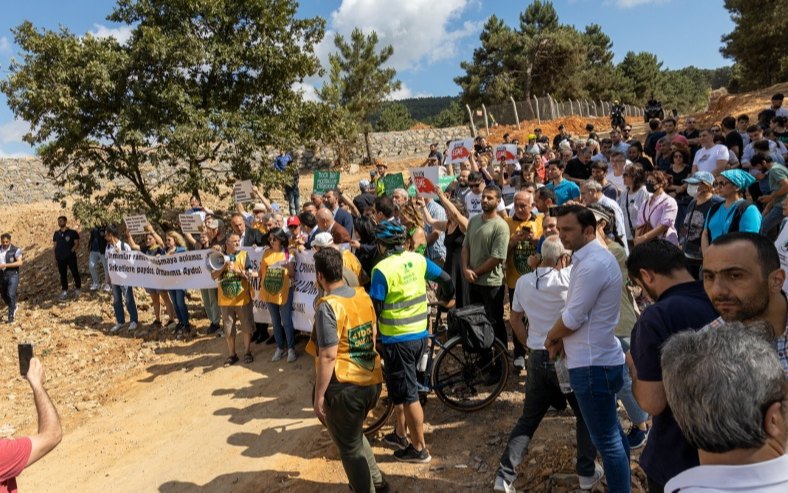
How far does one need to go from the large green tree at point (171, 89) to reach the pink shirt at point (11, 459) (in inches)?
367

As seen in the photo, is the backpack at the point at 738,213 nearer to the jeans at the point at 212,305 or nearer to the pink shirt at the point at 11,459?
the pink shirt at the point at 11,459

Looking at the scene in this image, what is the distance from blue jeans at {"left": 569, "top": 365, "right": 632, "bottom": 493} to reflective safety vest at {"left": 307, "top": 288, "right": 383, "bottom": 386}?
55.0 inches

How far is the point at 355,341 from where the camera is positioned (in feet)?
11.6

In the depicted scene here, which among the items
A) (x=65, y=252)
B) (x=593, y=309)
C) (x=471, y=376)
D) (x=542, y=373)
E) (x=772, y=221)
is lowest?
(x=471, y=376)

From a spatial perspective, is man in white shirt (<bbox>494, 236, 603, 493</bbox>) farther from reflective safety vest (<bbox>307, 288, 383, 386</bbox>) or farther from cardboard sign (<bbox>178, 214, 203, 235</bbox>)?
cardboard sign (<bbox>178, 214, 203, 235</bbox>)

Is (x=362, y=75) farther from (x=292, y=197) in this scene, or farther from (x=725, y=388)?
(x=725, y=388)

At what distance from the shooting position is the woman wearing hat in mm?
4512

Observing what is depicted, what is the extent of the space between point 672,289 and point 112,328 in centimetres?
1032

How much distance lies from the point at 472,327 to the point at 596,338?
62.5 inches

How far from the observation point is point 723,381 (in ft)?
4.28

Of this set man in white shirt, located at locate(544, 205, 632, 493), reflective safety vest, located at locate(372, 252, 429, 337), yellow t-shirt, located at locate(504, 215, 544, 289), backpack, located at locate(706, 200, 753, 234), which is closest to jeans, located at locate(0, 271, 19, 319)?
reflective safety vest, located at locate(372, 252, 429, 337)

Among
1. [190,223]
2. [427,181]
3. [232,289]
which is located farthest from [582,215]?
[190,223]

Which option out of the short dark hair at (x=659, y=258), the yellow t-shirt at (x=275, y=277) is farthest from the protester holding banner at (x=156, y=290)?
the short dark hair at (x=659, y=258)

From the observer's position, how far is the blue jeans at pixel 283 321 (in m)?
6.73
